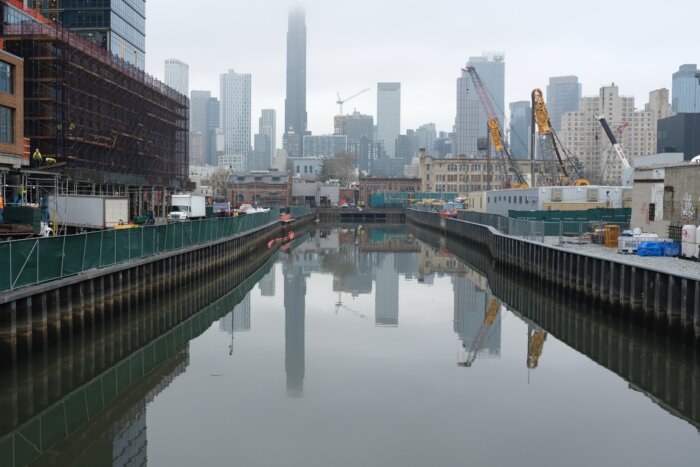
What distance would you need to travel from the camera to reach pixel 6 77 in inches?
1853

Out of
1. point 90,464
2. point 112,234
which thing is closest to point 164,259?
point 112,234

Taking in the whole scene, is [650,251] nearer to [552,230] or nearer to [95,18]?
[552,230]

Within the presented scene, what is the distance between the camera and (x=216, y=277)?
159ft

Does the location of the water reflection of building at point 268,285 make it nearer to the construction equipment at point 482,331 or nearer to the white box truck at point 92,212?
the white box truck at point 92,212

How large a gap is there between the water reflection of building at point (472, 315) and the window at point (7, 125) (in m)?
30.9

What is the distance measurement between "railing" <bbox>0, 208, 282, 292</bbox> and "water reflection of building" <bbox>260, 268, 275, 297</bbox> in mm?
5478

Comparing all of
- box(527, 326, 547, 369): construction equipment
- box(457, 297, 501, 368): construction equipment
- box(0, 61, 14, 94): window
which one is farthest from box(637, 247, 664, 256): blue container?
box(0, 61, 14, 94): window

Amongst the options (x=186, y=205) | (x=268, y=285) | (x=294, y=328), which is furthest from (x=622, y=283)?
(x=186, y=205)

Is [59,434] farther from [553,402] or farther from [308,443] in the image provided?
[553,402]

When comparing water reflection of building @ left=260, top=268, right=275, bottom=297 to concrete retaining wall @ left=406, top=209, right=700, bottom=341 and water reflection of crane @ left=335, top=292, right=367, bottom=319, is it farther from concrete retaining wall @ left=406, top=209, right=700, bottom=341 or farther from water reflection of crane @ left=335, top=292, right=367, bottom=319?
concrete retaining wall @ left=406, top=209, right=700, bottom=341

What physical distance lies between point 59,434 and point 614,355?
20.0 m

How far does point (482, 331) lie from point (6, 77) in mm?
35175

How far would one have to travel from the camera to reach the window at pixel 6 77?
4628 cm

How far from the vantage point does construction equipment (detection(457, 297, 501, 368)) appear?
26.7 m
